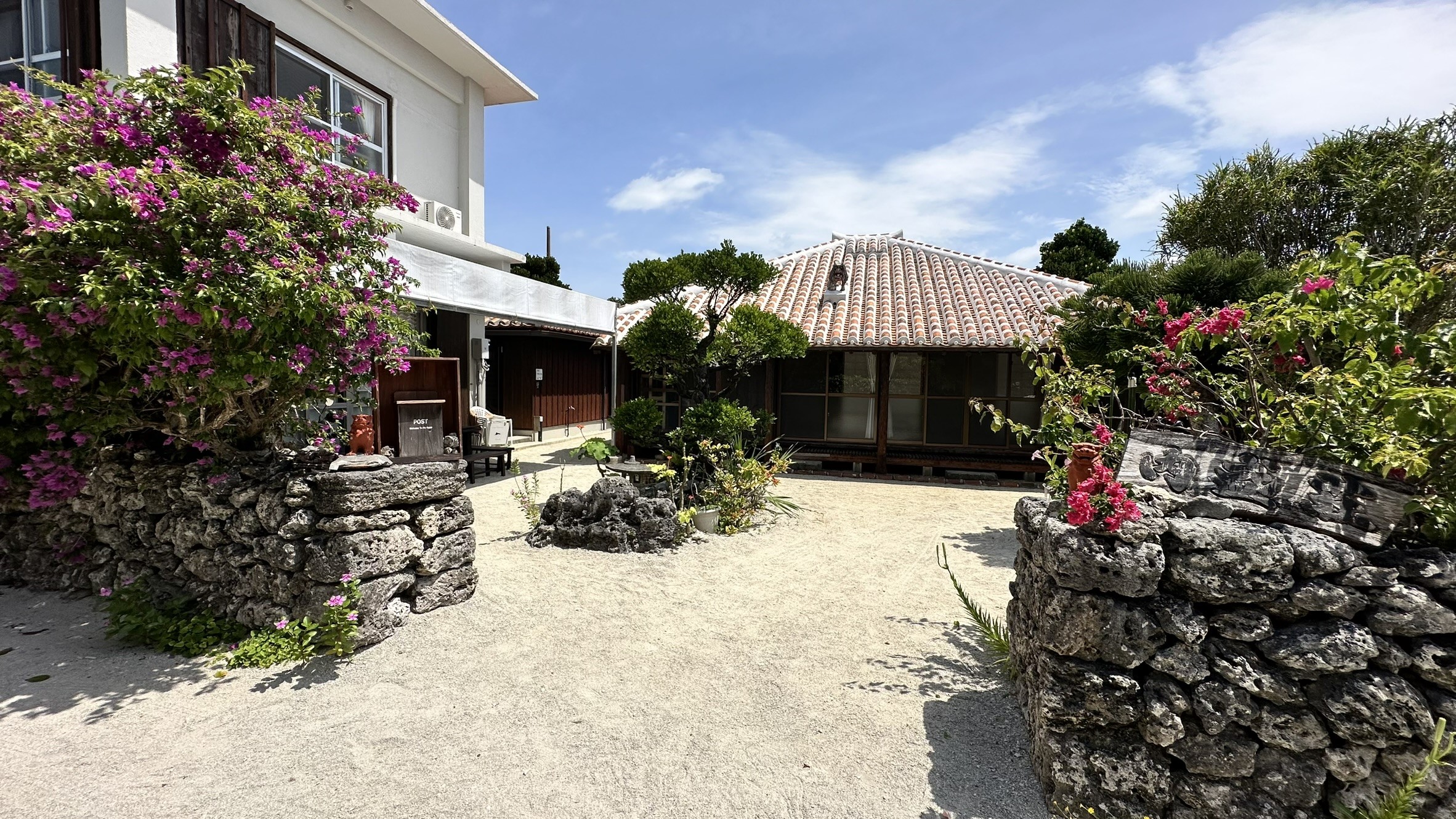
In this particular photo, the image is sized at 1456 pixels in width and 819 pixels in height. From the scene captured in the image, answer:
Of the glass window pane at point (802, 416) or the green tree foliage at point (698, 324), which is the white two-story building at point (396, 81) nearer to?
the green tree foliage at point (698, 324)

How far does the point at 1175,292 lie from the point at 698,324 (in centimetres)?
525

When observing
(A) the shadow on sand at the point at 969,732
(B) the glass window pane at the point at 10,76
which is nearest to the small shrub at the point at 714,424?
(A) the shadow on sand at the point at 969,732

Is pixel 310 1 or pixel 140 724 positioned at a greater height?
pixel 310 1

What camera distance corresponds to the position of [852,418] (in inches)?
460

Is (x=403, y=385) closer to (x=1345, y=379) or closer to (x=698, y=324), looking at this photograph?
(x=698, y=324)

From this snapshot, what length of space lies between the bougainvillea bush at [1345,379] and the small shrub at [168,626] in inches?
209

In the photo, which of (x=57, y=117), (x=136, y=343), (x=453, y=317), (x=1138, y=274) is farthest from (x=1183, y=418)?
(x=453, y=317)

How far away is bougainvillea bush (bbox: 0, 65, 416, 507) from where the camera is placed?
10.7 ft

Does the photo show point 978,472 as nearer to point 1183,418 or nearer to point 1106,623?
point 1183,418

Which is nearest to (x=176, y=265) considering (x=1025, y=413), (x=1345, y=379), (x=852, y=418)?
(x=1345, y=379)

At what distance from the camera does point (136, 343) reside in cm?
351

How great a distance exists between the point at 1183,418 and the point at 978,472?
7782 millimetres

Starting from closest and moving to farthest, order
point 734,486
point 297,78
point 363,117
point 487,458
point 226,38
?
point 226,38 → point 734,486 → point 297,78 → point 363,117 → point 487,458

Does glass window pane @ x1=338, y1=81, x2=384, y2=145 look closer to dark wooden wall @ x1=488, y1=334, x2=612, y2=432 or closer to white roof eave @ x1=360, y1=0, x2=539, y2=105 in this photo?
white roof eave @ x1=360, y1=0, x2=539, y2=105
